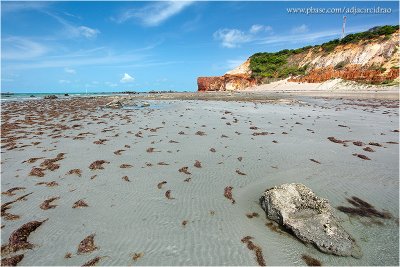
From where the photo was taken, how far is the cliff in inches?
1642

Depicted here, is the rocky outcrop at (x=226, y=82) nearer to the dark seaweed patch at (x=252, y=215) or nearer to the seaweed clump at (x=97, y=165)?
the seaweed clump at (x=97, y=165)

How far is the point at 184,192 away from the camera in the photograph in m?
4.61

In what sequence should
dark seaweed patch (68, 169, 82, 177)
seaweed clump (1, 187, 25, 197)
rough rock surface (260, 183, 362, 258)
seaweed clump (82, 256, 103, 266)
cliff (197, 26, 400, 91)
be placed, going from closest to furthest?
seaweed clump (82, 256, 103, 266) < rough rock surface (260, 183, 362, 258) < seaweed clump (1, 187, 25, 197) < dark seaweed patch (68, 169, 82, 177) < cliff (197, 26, 400, 91)

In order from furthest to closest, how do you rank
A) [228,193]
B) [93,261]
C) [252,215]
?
[228,193], [252,215], [93,261]

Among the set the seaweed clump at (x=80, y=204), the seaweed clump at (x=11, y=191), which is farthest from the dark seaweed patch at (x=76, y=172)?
the seaweed clump at (x=80, y=204)

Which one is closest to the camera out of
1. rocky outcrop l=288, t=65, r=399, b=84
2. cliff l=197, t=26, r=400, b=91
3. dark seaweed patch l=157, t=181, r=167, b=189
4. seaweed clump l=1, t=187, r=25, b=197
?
seaweed clump l=1, t=187, r=25, b=197

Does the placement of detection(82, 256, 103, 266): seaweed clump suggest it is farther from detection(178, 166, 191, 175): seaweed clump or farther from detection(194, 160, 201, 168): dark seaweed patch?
detection(194, 160, 201, 168): dark seaweed patch

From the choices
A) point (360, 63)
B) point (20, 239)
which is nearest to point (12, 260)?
point (20, 239)

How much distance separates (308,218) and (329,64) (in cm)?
5472

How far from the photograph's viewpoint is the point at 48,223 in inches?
145

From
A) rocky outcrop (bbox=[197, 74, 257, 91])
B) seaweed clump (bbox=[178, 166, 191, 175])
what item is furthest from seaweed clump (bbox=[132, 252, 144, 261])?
rocky outcrop (bbox=[197, 74, 257, 91])

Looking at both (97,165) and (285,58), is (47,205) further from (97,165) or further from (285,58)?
(285,58)

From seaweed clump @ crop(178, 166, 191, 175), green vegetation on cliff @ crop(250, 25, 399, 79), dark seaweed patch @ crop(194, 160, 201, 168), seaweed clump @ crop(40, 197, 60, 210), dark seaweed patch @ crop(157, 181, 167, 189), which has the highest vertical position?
green vegetation on cliff @ crop(250, 25, 399, 79)

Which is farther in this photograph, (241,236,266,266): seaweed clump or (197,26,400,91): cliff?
(197,26,400,91): cliff
